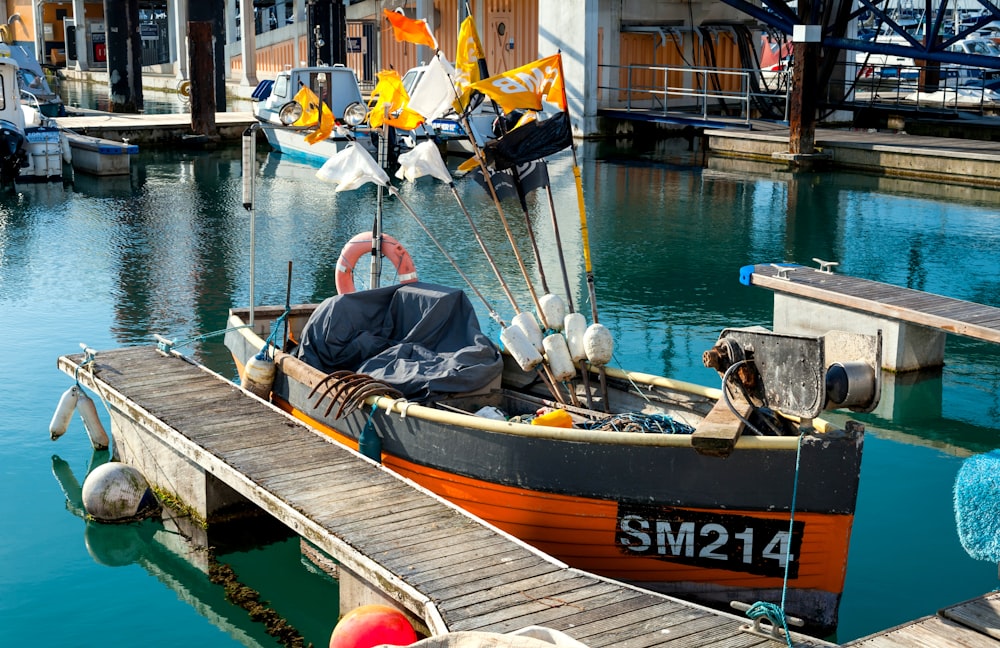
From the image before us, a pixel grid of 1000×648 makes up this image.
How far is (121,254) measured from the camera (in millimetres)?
18484

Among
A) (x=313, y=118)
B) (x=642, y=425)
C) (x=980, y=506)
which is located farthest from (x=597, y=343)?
(x=313, y=118)

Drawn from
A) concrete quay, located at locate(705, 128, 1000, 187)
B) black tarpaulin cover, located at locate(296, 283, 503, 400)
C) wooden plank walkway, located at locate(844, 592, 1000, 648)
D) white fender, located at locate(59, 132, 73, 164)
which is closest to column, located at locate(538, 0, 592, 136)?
concrete quay, located at locate(705, 128, 1000, 187)

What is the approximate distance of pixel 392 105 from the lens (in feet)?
33.7

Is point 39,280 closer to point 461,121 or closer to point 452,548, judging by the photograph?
point 461,121

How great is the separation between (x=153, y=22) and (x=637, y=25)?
120ft

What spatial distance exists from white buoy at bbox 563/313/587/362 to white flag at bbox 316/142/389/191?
7.00ft

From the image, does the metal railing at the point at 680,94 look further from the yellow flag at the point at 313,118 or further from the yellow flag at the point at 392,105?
the yellow flag at the point at 392,105

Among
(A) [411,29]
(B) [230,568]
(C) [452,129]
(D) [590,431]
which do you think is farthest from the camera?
(C) [452,129]

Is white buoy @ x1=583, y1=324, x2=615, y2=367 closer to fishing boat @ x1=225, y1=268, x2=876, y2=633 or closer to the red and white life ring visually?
fishing boat @ x1=225, y1=268, x2=876, y2=633

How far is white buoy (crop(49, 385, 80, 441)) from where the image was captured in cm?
1055

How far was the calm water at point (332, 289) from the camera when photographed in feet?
27.4

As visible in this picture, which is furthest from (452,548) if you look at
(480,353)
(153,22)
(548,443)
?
(153,22)

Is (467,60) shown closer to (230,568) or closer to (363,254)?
(363,254)

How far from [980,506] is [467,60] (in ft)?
18.1
